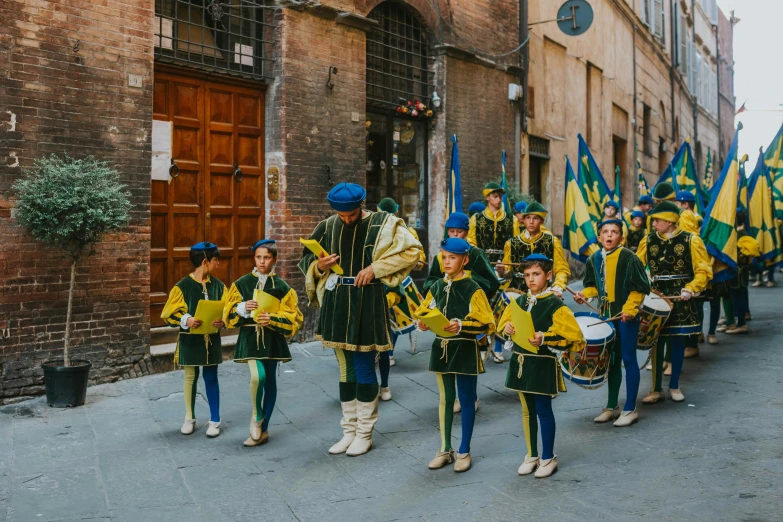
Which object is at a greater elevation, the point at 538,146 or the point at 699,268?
the point at 538,146

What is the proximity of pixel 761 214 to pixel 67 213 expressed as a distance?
356 inches

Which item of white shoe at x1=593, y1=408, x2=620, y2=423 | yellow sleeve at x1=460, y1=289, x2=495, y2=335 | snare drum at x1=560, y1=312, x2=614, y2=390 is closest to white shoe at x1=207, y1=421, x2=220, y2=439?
yellow sleeve at x1=460, y1=289, x2=495, y2=335

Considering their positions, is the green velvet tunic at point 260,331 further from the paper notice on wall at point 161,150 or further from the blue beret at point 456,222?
the paper notice on wall at point 161,150

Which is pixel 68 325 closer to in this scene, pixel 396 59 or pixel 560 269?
pixel 560 269

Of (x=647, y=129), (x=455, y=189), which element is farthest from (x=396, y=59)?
(x=647, y=129)

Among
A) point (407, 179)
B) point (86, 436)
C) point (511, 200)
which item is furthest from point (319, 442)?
point (511, 200)

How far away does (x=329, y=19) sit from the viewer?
10883 millimetres

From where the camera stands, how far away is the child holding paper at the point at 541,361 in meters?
5.36

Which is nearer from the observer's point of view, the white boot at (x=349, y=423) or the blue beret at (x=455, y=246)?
the blue beret at (x=455, y=246)

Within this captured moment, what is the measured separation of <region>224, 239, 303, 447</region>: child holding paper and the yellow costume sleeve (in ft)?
2.74

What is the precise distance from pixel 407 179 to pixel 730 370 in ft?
20.6

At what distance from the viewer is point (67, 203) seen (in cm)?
722

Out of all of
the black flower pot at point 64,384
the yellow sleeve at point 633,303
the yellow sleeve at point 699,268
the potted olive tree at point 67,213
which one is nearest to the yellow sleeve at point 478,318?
the yellow sleeve at point 633,303

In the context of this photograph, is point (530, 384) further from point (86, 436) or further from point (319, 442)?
point (86, 436)
